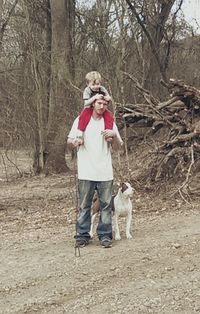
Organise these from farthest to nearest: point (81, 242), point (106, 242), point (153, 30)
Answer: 1. point (153, 30)
2. point (81, 242)
3. point (106, 242)

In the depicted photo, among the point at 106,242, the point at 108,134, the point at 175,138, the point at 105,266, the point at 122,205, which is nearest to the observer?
the point at 105,266

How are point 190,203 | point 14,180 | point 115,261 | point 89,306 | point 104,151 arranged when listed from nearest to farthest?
point 89,306 → point 115,261 → point 104,151 → point 190,203 → point 14,180

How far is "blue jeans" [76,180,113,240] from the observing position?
298 inches

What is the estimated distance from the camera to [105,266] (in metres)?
6.69

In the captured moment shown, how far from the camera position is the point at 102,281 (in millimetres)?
6195

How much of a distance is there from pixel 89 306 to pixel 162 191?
5.93m

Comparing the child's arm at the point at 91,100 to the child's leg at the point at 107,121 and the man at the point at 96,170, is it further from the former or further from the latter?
the child's leg at the point at 107,121

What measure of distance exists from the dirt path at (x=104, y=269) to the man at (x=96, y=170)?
24 cm

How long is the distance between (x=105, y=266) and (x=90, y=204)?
1.18 metres

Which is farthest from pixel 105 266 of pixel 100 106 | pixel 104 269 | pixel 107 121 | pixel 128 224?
pixel 100 106

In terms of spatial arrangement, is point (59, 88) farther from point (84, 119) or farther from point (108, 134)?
point (108, 134)

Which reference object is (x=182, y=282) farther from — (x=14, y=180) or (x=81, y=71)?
(x=81, y=71)

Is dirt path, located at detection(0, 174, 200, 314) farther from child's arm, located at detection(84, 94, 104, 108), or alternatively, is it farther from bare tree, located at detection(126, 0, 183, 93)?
bare tree, located at detection(126, 0, 183, 93)

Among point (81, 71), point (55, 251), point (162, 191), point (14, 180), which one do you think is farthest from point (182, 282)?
point (81, 71)
